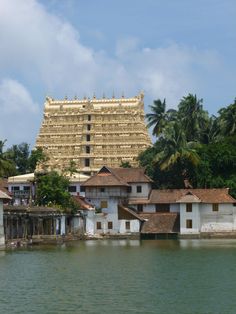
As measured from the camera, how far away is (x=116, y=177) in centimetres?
8188

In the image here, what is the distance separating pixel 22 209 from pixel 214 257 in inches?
939

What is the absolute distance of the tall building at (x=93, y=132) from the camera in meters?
115

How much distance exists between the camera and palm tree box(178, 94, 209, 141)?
92312mm

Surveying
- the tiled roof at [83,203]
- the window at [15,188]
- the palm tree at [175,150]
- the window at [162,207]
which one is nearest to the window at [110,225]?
the tiled roof at [83,203]

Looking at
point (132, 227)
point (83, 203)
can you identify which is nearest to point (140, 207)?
point (132, 227)

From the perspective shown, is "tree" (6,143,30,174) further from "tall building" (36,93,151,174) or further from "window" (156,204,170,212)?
"window" (156,204,170,212)

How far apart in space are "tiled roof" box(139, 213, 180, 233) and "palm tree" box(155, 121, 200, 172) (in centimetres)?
609

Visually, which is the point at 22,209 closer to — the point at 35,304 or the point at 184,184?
the point at 184,184

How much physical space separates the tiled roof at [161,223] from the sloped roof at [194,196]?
1682 mm

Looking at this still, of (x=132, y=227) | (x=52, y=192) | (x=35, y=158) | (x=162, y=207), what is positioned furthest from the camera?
(x=35, y=158)

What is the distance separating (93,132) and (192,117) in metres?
27.9

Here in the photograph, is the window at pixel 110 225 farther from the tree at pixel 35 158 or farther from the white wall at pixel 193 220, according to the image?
the tree at pixel 35 158

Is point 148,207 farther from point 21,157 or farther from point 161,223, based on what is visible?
point 21,157

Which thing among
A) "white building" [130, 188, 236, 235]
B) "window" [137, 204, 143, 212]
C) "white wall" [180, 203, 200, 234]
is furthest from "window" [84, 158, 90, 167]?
"white wall" [180, 203, 200, 234]
